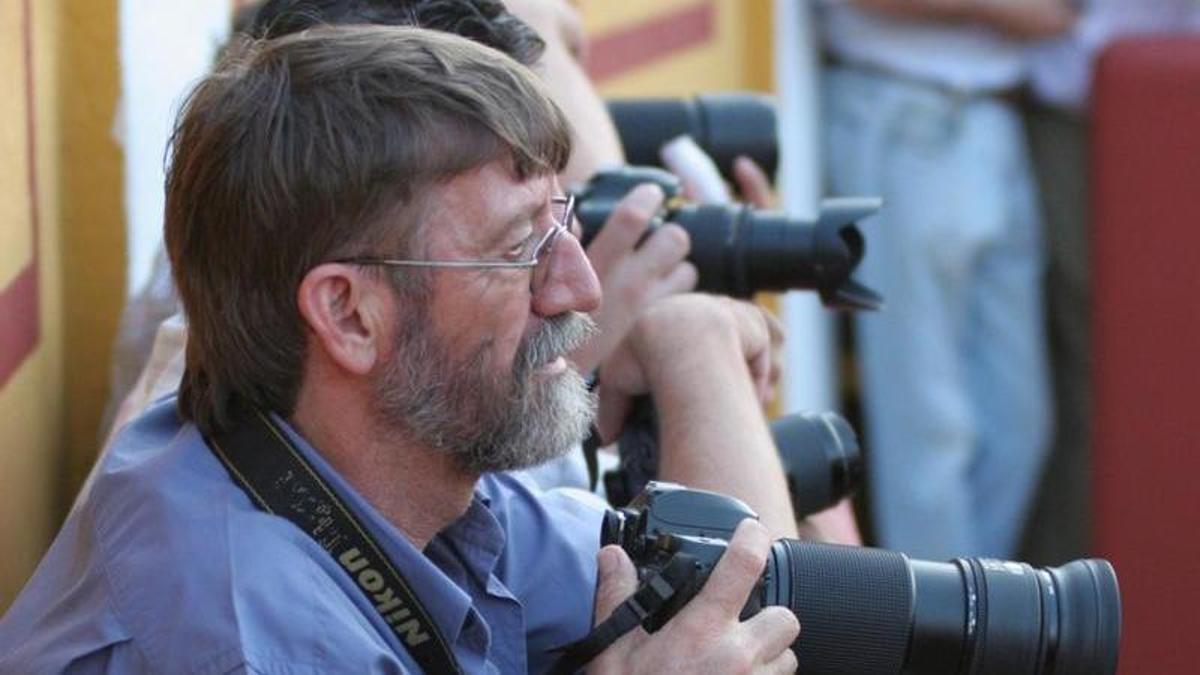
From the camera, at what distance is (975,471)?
5.33 meters

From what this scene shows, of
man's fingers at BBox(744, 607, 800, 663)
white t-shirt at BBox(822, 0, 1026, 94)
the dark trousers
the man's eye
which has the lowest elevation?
the dark trousers

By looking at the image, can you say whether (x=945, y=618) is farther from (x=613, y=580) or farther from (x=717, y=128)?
(x=717, y=128)

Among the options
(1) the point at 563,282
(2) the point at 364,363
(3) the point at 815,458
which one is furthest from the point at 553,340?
(3) the point at 815,458

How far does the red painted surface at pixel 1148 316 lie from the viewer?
4.88 m

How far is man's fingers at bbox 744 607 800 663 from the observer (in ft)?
7.04

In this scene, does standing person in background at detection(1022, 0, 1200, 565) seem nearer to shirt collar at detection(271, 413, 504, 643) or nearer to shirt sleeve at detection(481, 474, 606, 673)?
shirt sleeve at detection(481, 474, 606, 673)

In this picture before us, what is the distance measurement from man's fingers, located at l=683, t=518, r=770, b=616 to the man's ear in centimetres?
34

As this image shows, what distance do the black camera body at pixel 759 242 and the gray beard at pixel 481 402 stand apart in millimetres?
839

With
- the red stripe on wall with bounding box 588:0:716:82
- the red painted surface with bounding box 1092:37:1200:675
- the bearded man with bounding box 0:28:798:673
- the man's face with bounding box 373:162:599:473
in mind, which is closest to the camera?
the bearded man with bounding box 0:28:798:673

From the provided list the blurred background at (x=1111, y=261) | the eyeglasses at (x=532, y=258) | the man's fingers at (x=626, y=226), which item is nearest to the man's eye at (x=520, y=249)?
the eyeglasses at (x=532, y=258)

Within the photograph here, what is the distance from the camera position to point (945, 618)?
2.30m

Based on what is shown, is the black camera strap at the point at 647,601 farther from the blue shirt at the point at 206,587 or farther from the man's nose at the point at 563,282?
the man's nose at the point at 563,282

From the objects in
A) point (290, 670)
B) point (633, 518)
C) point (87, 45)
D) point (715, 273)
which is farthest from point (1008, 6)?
point (290, 670)

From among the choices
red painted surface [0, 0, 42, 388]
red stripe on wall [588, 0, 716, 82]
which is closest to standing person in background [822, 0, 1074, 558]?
red stripe on wall [588, 0, 716, 82]
